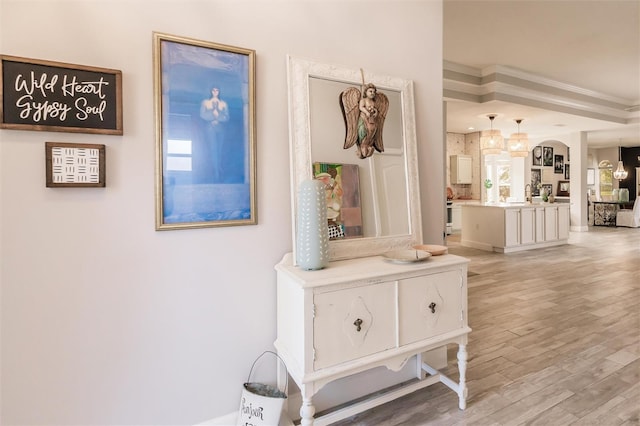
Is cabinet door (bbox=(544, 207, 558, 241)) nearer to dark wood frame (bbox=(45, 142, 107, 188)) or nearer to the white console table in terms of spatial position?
the white console table

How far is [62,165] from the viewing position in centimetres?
143

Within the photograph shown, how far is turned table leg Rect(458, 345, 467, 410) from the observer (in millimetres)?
1955

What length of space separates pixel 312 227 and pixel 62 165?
1.09 m

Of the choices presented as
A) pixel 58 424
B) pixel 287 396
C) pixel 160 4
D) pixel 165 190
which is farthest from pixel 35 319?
pixel 160 4

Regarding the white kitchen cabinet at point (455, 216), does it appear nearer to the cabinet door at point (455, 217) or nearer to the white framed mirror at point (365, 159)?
the cabinet door at point (455, 217)

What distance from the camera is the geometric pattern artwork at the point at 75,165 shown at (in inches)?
56.0

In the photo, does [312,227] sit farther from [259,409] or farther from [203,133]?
[259,409]

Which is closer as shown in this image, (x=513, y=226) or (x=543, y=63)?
(x=543, y=63)

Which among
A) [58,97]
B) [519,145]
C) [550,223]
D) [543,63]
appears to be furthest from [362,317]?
[550,223]

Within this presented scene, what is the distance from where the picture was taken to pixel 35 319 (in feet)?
4.69

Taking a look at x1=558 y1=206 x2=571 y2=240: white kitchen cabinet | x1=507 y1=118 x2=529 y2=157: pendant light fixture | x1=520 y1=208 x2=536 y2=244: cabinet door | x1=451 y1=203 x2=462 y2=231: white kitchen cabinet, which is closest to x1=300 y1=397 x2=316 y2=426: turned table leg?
x1=520 y1=208 x2=536 y2=244: cabinet door

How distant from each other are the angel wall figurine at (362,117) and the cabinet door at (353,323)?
2.66 feet

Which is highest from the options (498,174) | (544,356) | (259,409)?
(498,174)

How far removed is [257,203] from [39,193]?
913 millimetres
